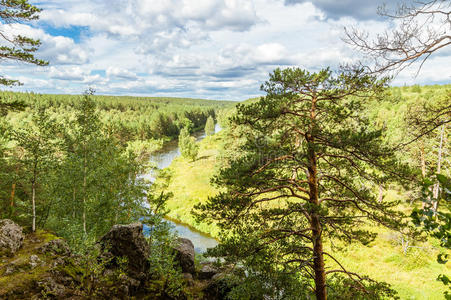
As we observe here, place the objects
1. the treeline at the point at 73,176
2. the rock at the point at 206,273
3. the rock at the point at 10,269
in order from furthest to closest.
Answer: the treeline at the point at 73,176 < the rock at the point at 206,273 < the rock at the point at 10,269

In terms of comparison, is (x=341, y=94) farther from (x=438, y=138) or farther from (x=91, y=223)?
(x=438, y=138)

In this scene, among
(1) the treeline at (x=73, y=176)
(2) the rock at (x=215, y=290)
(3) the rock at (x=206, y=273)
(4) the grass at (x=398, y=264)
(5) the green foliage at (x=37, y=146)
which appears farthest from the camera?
(4) the grass at (x=398, y=264)

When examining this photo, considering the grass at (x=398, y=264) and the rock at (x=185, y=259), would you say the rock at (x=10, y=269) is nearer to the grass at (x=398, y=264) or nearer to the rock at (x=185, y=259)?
the rock at (x=185, y=259)

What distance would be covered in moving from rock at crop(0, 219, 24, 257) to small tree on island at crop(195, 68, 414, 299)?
784 cm

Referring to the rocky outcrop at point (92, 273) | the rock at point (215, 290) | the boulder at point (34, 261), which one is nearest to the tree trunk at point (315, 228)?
the rocky outcrop at point (92, 273)

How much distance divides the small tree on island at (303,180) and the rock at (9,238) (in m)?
7.84

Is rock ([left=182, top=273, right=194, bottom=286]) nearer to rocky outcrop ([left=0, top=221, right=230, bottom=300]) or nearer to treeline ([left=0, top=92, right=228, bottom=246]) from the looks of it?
rocky outcrop ([left=0, top=221, right=230, bottom=300])

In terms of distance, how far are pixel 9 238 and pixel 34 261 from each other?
6.78 ft

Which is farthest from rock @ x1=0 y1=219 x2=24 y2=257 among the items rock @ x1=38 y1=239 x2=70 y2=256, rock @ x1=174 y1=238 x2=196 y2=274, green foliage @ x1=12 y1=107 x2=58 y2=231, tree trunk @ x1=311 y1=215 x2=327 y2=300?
tree trunk @ x1=311 y1=215 x2=327 y2=300

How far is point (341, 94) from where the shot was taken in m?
7.57

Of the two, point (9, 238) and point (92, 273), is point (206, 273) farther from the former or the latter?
point (9, 238)

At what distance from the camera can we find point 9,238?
9836mm

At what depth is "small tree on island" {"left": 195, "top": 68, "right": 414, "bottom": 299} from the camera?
288 inches

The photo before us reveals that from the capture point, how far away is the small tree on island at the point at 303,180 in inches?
288
